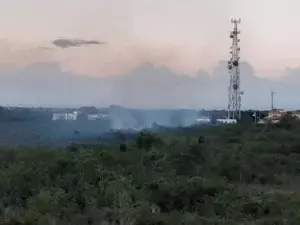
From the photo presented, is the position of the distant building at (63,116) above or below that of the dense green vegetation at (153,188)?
above

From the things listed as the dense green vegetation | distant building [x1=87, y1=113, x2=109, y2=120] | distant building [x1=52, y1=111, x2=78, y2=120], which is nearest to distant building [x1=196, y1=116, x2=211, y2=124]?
distant building [x1=87, y1=113, x2=109, y2=120]

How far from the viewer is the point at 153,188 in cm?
1789

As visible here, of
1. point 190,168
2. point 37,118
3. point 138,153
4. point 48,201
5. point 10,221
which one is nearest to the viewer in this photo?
point 10,221

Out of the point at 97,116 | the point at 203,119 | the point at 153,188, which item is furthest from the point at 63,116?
the point at 153,188

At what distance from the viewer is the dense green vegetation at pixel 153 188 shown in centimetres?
1248

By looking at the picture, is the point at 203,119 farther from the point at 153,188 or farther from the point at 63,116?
the point at 153,188

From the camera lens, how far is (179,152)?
29844 mm

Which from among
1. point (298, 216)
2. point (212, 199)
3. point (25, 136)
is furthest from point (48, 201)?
point (25, 136)

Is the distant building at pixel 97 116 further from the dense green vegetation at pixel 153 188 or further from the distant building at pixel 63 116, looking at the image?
the dense green vegetation at pixel 153 188

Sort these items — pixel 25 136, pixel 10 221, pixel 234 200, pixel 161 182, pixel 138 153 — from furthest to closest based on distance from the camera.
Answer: pixel 25 136 → pixel 138 153 → pixel 161 182 → pixel 234 200 → pixel 10 221

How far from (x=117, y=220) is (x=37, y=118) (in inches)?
2490

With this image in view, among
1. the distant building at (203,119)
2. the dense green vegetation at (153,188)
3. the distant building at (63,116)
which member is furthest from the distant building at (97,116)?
the dense green vegetation at (153,188)

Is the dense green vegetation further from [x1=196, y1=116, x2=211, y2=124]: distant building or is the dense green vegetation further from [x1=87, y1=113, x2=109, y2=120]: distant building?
[x1=87, y1=113, x2=109, y2=120]: distant building

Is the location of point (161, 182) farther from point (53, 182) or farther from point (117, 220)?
point (117, 220)
